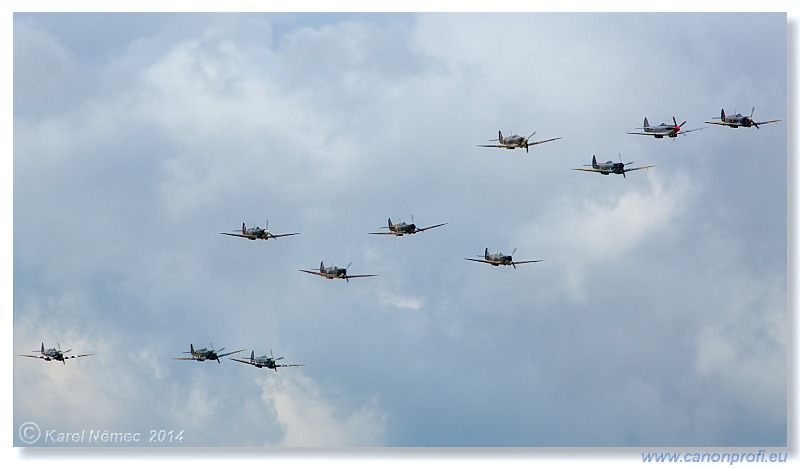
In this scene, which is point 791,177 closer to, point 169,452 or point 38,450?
point 169,452

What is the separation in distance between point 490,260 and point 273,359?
26.2 meters

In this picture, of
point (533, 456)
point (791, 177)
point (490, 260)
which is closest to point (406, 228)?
point (490, 260)

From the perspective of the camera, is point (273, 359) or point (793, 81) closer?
point (793, 81)

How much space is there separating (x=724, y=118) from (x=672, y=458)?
2792cm

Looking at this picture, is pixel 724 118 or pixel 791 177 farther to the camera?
pixel 724 118

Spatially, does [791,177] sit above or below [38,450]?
above

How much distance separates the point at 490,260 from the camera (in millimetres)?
153250

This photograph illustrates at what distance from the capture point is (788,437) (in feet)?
462

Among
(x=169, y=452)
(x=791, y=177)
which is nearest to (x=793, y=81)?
(x=791, y=177)

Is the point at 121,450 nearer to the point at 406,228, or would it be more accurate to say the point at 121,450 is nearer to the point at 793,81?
the point at 406,228
